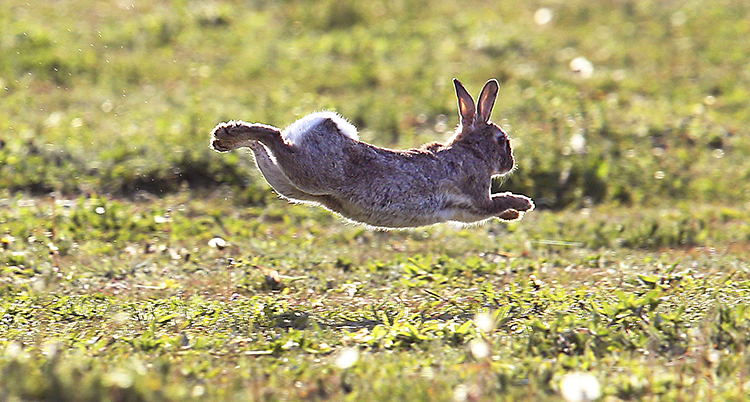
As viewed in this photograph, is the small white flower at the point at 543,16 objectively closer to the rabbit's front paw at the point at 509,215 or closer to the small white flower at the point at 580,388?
the rabbit's front paw at the point at 509,215

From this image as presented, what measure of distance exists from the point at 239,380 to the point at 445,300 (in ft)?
5.80

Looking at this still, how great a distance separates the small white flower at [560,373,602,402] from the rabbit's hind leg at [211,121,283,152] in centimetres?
203

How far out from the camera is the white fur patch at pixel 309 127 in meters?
5.09

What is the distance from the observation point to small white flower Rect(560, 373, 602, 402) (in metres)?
3.71

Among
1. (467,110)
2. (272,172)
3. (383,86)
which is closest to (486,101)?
(467,110)

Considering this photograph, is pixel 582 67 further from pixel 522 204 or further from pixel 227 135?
pixel 227 135

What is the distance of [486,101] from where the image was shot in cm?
591

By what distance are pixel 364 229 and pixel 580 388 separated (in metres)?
3.62

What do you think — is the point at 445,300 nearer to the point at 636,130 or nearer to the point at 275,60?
the point at 636,130

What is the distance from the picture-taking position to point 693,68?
36.4ft

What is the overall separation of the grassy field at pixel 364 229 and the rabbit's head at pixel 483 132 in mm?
744

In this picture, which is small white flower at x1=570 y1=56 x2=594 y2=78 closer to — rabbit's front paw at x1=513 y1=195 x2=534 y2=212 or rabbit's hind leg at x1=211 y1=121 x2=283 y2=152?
rabbit's front paw at x1=513 y1=195 x2=534 y2=212

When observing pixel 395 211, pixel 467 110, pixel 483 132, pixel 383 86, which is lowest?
pixel 395 211

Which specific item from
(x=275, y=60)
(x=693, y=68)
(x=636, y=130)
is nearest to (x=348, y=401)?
(x=636, y=130)
